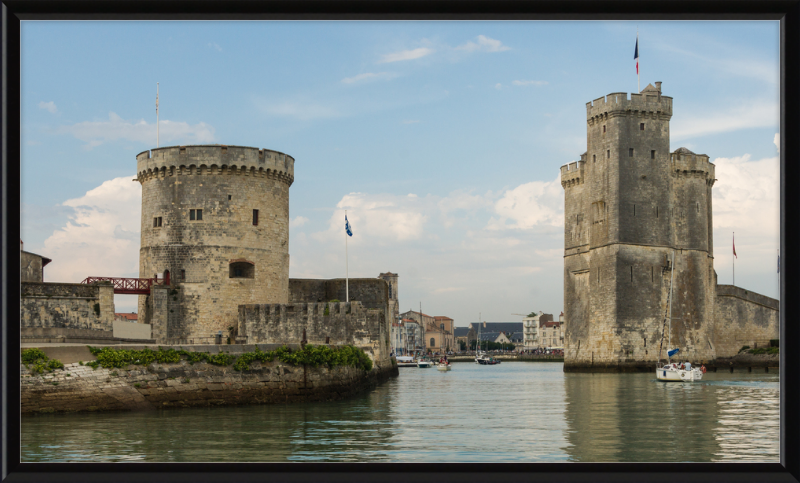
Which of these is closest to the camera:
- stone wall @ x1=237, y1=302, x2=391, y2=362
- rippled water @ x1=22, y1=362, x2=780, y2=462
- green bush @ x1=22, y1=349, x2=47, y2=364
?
rippled water @ x1=22, y1=362, x2=780, y2=462

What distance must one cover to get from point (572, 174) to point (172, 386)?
40.2 m

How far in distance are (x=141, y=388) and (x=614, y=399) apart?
1530 centimetres

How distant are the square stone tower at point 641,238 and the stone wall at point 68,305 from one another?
1271 inches

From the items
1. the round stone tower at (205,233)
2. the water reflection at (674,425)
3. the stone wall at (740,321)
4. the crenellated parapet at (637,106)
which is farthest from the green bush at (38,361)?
the stone wall at (740,321)

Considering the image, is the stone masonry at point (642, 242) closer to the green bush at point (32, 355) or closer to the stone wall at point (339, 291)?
the stone wall at point (339, 291)

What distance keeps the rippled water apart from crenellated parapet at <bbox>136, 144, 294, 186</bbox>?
10.8 meters

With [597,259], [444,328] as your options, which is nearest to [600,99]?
[597,259]

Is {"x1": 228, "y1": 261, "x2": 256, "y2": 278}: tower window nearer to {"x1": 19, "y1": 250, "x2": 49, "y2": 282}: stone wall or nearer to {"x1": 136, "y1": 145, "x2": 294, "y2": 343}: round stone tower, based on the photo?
{"x1": 136, "y1": 145, "x2": 294, "y2": 343}: round stone tower

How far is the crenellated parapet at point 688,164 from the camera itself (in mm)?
50281

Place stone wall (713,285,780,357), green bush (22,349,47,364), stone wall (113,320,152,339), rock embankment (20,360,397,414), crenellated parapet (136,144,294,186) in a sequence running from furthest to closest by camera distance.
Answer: stone wall (713,285,780,357) → crenellated parapet (136,144,294,186) → stone wall (113,320,152,339) → rock embankment (20,360,397,414) → green bush (22,349,47,364)

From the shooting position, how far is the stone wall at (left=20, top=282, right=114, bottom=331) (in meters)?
24.4

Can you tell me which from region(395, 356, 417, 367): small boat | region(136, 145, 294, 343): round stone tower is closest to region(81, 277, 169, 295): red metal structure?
region(136, 145, 294, 343): round stone tower

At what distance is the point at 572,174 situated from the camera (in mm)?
54125
